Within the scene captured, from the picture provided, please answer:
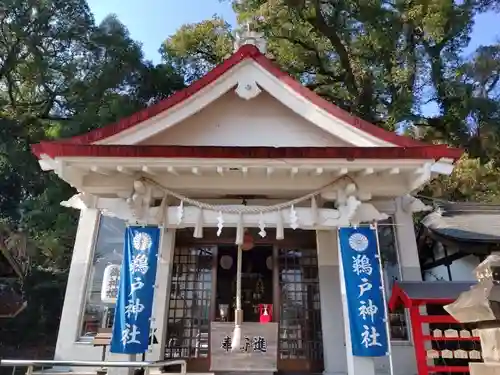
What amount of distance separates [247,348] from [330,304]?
1723mm

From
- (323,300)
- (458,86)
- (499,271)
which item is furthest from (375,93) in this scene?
(499,271)

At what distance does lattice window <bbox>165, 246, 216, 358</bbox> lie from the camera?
25.4 ft

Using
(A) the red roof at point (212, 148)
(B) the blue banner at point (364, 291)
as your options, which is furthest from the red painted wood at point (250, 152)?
(B) the blue banner at point (364, 291)

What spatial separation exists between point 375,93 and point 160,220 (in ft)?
46.2

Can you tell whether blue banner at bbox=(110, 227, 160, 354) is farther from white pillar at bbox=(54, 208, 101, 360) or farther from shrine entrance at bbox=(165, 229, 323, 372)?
white pillar at bbox=(54, 208, 101, 360)

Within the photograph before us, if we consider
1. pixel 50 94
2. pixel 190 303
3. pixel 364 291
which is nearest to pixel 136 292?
pixel 190 303

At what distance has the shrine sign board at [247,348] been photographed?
285 inches

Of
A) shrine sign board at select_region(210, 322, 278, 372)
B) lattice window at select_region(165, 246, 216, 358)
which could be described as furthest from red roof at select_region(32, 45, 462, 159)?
shrine sign board at select_region(210, 322, 278, 372)

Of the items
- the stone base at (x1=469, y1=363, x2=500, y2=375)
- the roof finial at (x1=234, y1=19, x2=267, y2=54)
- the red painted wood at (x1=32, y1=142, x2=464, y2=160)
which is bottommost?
the stone base at (x1=469, y1=363, x2=500, y2=375)

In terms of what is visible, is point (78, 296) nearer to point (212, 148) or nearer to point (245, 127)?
point (212, 148)

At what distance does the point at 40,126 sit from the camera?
18375mm

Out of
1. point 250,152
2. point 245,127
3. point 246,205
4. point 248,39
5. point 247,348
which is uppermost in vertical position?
point 248,39

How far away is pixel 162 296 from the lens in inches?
304

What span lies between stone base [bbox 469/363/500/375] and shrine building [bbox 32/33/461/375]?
5.48 ft
